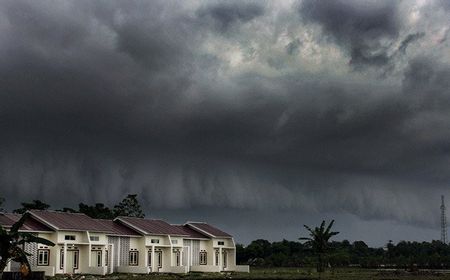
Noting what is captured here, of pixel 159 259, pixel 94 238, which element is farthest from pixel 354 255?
pixel 94 238

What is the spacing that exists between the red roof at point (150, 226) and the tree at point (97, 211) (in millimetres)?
19742

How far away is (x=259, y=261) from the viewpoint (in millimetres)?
101438

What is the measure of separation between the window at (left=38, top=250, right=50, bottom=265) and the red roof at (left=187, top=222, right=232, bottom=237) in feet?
76.8

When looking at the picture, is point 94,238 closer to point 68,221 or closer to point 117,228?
point 68,221

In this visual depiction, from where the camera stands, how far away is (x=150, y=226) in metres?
69.9

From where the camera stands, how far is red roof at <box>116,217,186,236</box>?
6781 centimetres

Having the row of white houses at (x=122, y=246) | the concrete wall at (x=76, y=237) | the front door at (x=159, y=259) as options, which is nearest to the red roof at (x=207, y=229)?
the row of white houses at (x=122, y=246)

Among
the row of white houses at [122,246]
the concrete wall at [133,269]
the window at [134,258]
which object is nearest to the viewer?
the row of white houses at [122,246]

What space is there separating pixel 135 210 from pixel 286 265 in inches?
944

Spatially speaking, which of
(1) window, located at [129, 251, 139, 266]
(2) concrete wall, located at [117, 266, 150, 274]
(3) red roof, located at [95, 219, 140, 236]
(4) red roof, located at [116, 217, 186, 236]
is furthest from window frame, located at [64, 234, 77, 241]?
(4) red roof, located at [116, 217, 186, 236]

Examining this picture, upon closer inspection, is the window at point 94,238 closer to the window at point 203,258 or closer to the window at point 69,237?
the window at point 69,237

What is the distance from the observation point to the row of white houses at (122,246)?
5659 cm

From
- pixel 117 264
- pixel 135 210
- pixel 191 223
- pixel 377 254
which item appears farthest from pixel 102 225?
pixel 377 254

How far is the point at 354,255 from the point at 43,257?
213 feet
